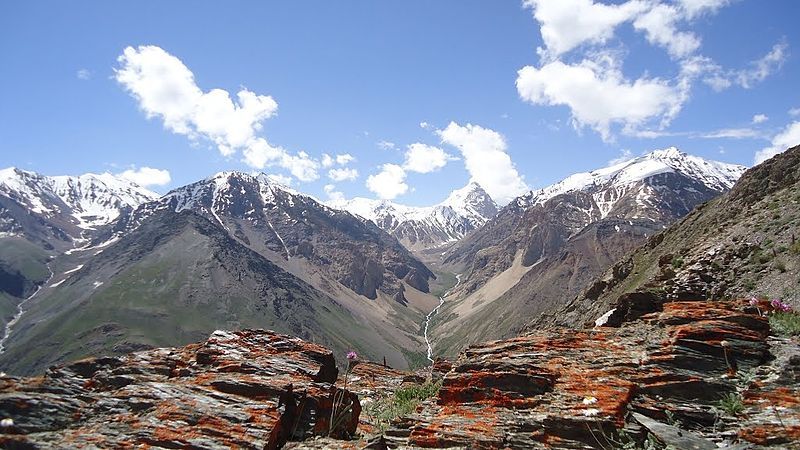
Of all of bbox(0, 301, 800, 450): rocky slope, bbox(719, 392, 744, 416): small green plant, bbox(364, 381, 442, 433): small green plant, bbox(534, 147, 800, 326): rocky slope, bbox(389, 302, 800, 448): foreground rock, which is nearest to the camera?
bbox(389, 302, 800, 448): foreground rock

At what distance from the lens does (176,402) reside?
13188 mm

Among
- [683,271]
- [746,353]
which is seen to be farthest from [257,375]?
[683,271]

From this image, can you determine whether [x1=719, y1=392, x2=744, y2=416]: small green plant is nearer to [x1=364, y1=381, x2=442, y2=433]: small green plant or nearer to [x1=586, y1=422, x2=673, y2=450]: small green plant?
[x1=586, y1=422, x2=673, y2=450]: small green plant

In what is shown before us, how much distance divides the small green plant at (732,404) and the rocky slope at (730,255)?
8736mm

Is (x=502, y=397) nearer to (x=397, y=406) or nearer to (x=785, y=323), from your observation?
(x=397, y=406)

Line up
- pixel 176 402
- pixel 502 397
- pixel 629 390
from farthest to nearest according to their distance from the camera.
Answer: pixel 502 397 < pixel 176 402 < pixel 629 390

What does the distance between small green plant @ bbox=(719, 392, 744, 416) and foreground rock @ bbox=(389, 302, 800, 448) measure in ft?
0.35

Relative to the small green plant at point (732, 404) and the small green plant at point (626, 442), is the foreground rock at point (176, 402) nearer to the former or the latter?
the small green plant at point (626, 442)

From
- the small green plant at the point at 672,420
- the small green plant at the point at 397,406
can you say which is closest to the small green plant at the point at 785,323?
the small green plant at the point at 672,420

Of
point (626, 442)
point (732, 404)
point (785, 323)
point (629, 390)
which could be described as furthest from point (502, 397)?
point (785, 323)

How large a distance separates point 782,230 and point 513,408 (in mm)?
45813

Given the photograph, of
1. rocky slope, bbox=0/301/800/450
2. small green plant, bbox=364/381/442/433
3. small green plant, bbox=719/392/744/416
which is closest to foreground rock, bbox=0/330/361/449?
rocky slope, bbox=0/301/800/450

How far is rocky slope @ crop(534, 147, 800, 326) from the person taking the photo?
127 feet

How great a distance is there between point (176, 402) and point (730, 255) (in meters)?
48.8
